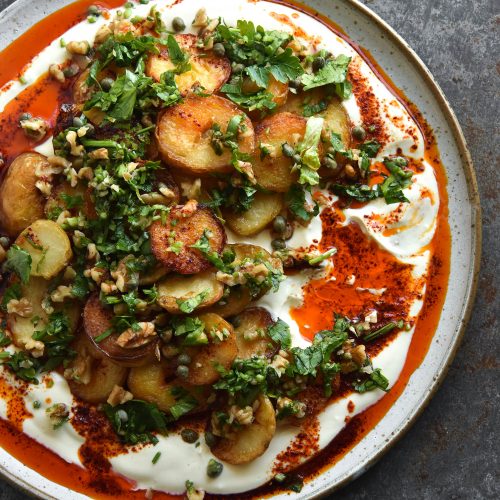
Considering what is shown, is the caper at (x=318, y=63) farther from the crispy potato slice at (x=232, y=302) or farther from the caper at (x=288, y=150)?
the crispy potato slice at (x=232, y=302)

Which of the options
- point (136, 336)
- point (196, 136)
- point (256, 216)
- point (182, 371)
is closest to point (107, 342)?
point (136, 336)

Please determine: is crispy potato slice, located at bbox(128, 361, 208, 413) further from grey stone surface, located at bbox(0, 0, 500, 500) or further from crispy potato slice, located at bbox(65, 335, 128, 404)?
grey stone surface, located at bbox(0, 0, 500, 500)

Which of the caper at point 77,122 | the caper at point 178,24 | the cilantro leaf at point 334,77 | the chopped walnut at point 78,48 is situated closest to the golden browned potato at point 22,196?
the caper at point 77,122

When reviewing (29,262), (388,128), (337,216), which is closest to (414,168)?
(388,128)

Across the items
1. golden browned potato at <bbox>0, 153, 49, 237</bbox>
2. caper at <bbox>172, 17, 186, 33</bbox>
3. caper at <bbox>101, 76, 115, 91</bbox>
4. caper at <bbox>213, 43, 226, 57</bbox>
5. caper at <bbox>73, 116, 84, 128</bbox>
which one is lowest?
golden browned potato at <bbox>0, 153, 49, 237</bbox>

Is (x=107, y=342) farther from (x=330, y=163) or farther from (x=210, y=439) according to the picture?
(x=330, y=163)

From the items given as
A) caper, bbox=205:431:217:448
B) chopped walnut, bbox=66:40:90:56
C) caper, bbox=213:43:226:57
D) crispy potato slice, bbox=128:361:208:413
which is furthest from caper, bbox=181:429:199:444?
chopped walnut, bbox=66:40:90:56
